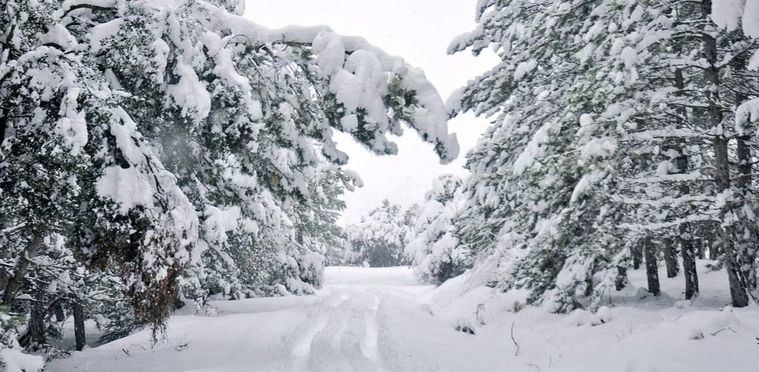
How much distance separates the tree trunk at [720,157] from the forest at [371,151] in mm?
36

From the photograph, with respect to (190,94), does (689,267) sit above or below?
below

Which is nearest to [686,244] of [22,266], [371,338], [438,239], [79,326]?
[371,338]

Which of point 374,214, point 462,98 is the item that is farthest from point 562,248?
point 374,214

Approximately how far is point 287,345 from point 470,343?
3990mm

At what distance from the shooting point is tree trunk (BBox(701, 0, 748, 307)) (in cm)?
775

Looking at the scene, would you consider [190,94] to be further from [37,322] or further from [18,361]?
[37,322]

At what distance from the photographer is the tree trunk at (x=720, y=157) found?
25.4 feet

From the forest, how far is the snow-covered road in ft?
0.34

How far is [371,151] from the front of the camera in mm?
4902

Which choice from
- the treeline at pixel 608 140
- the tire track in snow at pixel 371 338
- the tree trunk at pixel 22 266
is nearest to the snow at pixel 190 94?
the tree trunk at pixel 22 266

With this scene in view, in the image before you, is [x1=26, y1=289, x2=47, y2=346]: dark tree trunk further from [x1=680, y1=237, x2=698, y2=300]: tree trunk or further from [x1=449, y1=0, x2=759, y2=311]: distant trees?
[x1=680, y1=237, x2=698, y2=300]: tree trunk

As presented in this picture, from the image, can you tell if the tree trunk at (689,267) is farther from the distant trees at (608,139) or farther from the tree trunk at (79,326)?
the tree trunk at (79,326)

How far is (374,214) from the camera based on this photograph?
60312 mm

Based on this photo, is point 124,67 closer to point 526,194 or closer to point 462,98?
point 462,98
